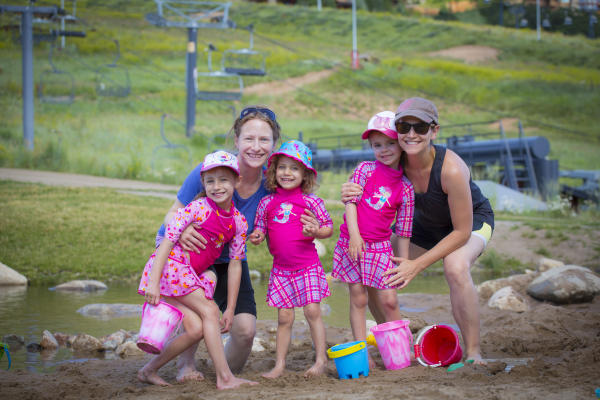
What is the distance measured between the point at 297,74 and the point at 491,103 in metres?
9.99

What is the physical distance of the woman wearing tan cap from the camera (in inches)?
177

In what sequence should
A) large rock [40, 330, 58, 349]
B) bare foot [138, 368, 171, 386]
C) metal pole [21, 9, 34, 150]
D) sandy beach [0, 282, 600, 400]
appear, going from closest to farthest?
sandy beach [0, 282, 600, 400] < bare foot [138, 368, 171, 386] < large rock [40, 330, 58, 349] < metal pole [21, 9, 34, 150]

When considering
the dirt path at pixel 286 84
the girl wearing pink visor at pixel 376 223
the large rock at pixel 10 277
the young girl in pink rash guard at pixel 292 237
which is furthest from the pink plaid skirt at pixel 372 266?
the dirt path at pixel 286 84

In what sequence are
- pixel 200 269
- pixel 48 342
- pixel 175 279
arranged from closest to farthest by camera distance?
pixel 175 279 < pixel 200 269 < pixel 48 342

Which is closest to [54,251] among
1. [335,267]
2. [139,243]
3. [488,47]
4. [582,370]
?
[139,243]

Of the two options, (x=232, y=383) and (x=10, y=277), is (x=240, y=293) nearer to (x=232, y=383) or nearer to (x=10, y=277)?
(x=232, y=383)

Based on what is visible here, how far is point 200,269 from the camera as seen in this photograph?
4.28 m

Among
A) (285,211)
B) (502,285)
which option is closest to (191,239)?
(285,211)

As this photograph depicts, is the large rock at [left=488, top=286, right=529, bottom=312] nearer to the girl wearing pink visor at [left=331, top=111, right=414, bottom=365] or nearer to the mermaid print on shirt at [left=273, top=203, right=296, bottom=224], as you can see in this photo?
the girl wearing pink visor at [left=331, top=111, right=414, bottom=365]

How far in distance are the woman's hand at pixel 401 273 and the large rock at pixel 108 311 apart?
3325mm

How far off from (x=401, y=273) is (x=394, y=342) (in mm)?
422

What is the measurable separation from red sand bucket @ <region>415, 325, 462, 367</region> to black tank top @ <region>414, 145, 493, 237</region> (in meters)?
0.66

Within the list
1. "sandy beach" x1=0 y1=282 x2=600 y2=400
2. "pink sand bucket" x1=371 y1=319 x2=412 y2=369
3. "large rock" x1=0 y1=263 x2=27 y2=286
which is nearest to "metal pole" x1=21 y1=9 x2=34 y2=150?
"large rock" x1=0 y1=263 x2=27 y2=286

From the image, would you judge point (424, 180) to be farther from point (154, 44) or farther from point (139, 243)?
point (154, 44)
